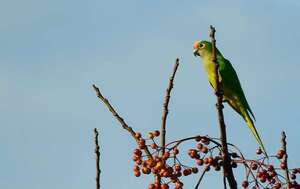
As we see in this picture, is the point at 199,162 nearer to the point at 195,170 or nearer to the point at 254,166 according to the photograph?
the point at 195,170

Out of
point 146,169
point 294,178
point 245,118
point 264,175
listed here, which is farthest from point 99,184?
point 245,118

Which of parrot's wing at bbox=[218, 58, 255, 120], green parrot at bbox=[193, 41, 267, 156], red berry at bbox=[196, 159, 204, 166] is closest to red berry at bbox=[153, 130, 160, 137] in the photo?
red berry at bbox=[196, 159, 204, 166]

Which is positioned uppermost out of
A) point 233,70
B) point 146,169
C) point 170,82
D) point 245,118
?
point 233,70

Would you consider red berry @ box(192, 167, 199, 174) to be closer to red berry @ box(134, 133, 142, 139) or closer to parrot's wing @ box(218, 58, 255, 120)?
red berry @ box(134, 133, 142, 139)

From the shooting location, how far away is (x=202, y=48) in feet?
43.9

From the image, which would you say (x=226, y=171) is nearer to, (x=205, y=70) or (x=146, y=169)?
(x=146, y=169)

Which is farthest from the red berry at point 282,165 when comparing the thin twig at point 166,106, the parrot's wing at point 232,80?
the parrot's wing at point 232,80

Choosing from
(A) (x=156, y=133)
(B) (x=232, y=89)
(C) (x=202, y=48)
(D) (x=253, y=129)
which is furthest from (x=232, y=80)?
(A) (x=156, y=133)

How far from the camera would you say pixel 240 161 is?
4.12 metres

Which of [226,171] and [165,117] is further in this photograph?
[165,117]

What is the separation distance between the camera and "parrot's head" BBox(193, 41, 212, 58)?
13.3 meters

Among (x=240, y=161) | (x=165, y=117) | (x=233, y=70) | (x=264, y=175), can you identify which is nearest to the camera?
(x=240, y=161)

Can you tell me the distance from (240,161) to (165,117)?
874 mm

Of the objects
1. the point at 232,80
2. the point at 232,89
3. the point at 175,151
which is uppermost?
the point at 232,80
